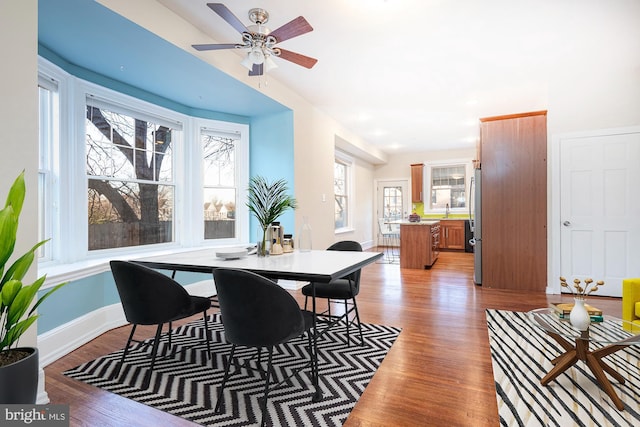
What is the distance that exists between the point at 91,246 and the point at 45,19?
78.0 inches

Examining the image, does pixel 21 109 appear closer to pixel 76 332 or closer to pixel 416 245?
pixel 76 332

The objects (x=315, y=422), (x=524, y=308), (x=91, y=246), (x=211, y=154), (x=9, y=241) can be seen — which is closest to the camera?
(x=9, y=241)

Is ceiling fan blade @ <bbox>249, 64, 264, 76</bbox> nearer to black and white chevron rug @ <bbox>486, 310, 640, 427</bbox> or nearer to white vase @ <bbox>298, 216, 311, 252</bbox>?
white vase @ <bbox>298, 216, 311, 252</bbox>

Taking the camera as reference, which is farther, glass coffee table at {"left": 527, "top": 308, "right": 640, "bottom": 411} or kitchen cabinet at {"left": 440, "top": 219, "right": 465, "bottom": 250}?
kitchen cabinet at {"left": 440, "top": 219, "right": 465, "bottom": 250}

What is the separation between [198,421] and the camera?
173 cm

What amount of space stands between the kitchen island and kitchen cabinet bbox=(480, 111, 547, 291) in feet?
4.59

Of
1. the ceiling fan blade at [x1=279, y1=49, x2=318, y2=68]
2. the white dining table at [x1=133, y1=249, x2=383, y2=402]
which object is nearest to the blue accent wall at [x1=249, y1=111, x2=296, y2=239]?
the ceiling fan blade at [x1=279, y1=49, x2=318, y2=68]

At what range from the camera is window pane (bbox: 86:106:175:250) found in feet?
11.0

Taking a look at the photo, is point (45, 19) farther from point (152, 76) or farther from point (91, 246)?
point (91, 246)

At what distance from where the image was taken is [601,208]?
415 centimetres

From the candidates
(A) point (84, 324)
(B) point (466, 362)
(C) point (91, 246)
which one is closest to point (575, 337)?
(B) point (466, 362)

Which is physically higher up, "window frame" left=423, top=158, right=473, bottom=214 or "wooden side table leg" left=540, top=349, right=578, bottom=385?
"window frame" left=423, top=158, right=473, bottom=214

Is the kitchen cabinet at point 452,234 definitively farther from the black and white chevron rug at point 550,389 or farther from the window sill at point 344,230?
the black and white chevron rug at point 550,389

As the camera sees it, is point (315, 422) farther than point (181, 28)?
No
